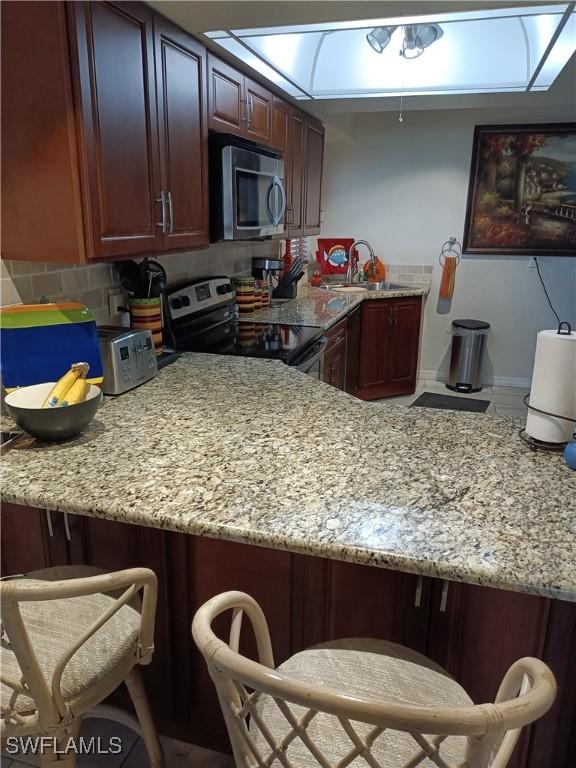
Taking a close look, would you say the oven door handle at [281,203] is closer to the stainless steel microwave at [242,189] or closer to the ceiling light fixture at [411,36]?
the stainless steel microwave at [242,189]

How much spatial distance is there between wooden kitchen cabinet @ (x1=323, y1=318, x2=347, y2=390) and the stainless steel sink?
81 centimetres

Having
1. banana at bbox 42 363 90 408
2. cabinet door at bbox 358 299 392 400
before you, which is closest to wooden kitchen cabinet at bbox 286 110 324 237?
cabinet door at bbox 358 299 392 400

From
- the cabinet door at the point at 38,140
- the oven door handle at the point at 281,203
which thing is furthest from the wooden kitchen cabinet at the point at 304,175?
the cabinet door at the point at 38,140

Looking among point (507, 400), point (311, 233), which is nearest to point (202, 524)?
point (311, 233)

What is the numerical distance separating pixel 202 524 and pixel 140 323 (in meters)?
1.29

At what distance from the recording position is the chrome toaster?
1.80m

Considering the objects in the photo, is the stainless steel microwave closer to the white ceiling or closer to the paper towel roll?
the white ceiling

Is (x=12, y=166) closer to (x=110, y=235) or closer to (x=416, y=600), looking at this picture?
(x=110, y=235)

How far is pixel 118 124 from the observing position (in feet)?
5.42

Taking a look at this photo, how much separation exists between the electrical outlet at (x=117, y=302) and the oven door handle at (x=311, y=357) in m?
0.78

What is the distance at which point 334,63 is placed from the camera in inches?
111

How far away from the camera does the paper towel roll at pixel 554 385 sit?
4.17 feet

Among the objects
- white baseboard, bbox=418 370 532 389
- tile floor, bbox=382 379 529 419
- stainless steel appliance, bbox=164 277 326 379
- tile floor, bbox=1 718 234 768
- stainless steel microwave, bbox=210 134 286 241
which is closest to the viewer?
tile floor, bbox=1 718 234 768

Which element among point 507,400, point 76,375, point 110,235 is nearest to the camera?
point 76,375
